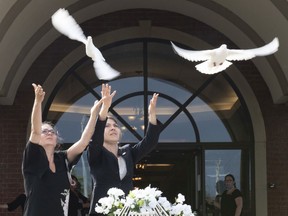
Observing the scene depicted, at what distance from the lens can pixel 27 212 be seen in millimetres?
3975

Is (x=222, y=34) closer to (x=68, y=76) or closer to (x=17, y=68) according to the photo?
(x=68, y=76)

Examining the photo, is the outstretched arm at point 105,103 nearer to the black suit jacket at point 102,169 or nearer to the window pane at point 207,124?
the black suit jacket at point 102,169

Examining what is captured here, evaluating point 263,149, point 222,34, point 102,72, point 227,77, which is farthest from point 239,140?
point 102,72

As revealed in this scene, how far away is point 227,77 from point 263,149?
1.43 m

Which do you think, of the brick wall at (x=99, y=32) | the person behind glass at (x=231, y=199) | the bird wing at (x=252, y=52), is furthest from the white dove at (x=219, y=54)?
the brick wall at (x=99, y=32)

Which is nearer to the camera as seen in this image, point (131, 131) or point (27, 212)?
point (27, 212)

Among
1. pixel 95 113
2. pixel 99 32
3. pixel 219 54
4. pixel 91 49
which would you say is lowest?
pixel 95 113

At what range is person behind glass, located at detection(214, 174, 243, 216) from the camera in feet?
31.5

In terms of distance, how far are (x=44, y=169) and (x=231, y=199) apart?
6.18m

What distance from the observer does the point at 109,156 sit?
169 inches

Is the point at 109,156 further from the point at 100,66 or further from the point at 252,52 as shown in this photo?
the point at 252,52

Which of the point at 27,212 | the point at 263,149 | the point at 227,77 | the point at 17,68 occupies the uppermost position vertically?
the point at 227,77

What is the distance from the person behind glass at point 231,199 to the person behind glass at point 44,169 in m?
5.77

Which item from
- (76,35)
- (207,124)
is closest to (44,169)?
(76,35)
